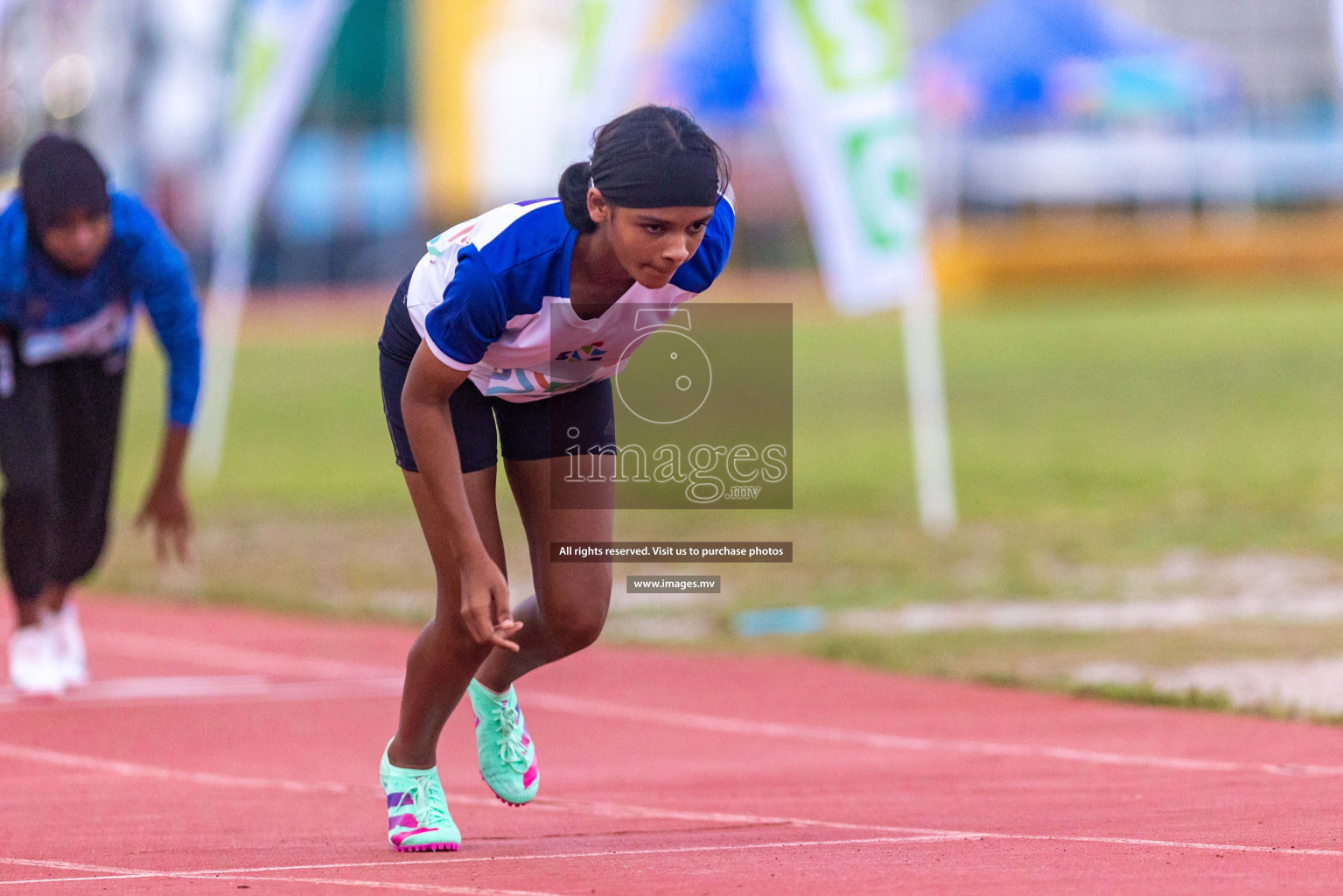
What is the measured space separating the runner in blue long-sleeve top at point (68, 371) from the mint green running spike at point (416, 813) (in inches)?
118

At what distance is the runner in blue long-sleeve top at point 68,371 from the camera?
7121 mm

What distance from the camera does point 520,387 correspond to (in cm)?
496

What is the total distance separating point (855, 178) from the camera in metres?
11.8

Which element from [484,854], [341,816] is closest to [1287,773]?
[484,854]

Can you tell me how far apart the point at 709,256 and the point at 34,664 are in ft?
14.6

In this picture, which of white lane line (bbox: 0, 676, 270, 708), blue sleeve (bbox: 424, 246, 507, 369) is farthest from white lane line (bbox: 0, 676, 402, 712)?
blue sleeve (bbox: 424, 246, 507, 369)

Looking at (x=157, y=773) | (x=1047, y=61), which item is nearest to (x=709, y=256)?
(x=157, y=773)

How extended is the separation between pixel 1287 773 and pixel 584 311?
2.93 m

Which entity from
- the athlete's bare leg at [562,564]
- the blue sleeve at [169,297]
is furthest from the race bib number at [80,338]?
the athlete's bare leg at [562,564]

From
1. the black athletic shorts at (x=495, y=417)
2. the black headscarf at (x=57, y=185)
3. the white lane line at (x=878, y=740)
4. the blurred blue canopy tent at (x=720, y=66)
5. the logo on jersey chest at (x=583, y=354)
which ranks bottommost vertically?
the white lane line at (x=878, y=740)

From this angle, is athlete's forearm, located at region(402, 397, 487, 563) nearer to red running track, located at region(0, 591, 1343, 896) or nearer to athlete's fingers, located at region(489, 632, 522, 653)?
athlete's fingers, located at region(489, 632, 522, 653)

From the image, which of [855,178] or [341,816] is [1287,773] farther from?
[855,178]

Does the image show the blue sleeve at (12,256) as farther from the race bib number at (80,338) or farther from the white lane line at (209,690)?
the white lane line at (209,690)

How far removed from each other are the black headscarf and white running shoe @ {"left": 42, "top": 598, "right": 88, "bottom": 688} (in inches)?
78.5
